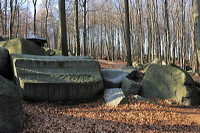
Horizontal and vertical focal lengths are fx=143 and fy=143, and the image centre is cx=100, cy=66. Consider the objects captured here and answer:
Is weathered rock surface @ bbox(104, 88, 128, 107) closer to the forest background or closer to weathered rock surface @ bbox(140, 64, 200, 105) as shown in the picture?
weathered rock surface @ bbox(140, 64, 200, 105)

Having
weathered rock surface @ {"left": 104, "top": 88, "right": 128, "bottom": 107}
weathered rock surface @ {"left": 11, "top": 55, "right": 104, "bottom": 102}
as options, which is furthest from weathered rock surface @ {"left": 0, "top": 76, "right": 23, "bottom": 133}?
weathered rock surface @ {"left": 104, "top": 88, "right": 128, "bottom": 107}

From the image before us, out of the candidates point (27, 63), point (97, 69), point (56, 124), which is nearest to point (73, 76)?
point (97, 69)

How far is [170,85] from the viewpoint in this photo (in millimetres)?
5590

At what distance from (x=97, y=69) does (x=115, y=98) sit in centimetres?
152

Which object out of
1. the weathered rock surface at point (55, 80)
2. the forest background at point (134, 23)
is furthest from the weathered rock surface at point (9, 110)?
the forest background at point (134, 23)

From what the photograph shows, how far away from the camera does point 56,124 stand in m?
3.41

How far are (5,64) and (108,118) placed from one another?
14.4 ft

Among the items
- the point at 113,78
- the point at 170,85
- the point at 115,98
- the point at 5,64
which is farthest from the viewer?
the point at 113,78

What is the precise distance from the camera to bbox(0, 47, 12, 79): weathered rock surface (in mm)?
5305

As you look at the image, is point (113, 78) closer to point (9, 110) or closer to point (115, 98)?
point (115, 98)

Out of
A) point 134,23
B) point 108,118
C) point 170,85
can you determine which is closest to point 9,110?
point 108,118

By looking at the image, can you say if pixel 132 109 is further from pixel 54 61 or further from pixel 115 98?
pixel 54 61

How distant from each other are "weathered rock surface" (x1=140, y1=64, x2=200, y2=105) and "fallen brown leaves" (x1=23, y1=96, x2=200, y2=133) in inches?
19.7

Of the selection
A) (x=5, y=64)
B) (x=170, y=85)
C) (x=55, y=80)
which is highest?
(x=5, y=64)
